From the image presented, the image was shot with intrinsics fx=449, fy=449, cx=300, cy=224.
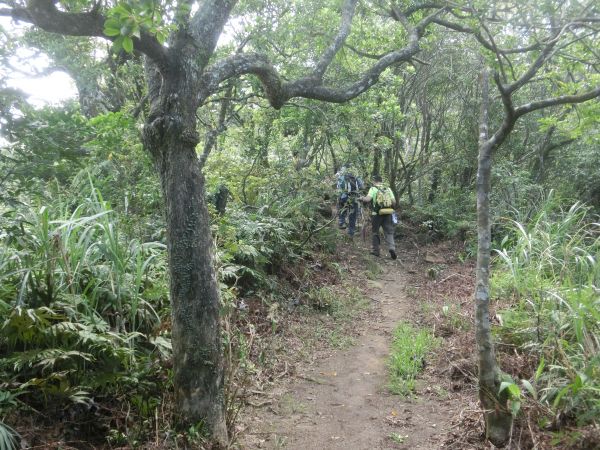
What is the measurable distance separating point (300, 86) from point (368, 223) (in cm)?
976

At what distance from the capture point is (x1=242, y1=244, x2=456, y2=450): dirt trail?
14.7 ft

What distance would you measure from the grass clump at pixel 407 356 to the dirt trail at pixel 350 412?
0.41 feet

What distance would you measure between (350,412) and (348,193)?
22.6 feet

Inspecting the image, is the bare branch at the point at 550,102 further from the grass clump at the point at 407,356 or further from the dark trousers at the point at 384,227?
the dark trousers at the point at 384,227

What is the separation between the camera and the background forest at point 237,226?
3.59 m

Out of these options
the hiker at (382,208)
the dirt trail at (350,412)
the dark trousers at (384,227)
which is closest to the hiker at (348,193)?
the hiker at (382,208)

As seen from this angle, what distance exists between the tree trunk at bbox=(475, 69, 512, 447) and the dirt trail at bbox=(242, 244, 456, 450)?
2.22 feet

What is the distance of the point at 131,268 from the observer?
481 centimetres

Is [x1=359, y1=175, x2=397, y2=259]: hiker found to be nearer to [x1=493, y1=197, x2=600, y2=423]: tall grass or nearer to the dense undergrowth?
[x1=493, y1=197, x2=600, y2=423]: tall grass

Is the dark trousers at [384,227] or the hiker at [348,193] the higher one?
the hiker at [348,193]

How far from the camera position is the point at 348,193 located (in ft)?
37.1

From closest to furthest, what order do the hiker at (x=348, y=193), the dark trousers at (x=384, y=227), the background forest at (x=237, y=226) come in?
the background forest at (x=237, y=226), the hiker at (x=348, y=193), the dark trousers at (x=384, y=227)

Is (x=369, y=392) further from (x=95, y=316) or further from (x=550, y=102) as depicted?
(x=550, y=102)

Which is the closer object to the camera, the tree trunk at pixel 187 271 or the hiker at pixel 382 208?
the tree trunk at pixel 187 271
